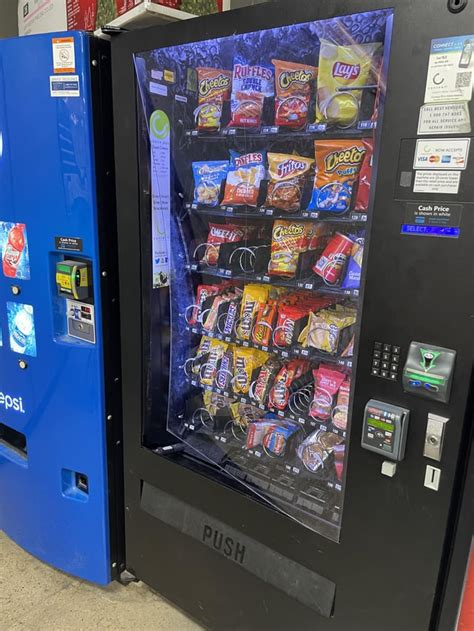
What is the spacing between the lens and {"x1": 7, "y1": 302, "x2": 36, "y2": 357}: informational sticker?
1.91 metres

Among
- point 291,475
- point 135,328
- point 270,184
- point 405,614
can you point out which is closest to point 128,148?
point 270,184

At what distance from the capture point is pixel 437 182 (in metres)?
1.07

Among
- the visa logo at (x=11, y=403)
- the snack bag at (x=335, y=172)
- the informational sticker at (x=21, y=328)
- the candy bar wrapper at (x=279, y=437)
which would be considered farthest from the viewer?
the visa logo at (x=11, y=403)

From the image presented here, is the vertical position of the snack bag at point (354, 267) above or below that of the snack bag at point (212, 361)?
above

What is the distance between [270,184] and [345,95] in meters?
0.36

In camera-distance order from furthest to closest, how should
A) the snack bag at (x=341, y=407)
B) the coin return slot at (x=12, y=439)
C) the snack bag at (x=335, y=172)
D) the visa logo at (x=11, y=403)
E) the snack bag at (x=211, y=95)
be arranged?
1. the coin return slot at (x=12, y=439)
2. the visa logo at (x=11, y=403)
3. the snack bag at (x=211, y=95)
4. the snack bag at (x=341, y=407)
5. the snack bag at (x=335, y=172)

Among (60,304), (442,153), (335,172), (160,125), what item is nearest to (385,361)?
(442,153)

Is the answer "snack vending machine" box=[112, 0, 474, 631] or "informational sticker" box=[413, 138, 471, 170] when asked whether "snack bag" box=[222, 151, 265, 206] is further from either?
"informational sticker" box=[413, 138, 471, 170]

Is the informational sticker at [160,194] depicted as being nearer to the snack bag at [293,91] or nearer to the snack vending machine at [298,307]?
the snack vending machine at [298,307]

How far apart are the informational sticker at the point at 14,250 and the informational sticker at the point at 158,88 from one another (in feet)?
2.26

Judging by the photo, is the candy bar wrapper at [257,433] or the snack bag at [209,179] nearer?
the snack bag at [209,179]

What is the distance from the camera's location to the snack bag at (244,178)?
163 cm

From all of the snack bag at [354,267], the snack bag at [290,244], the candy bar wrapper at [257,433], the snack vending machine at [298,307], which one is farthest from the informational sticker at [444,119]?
the candy bar wrapper at [257,433]

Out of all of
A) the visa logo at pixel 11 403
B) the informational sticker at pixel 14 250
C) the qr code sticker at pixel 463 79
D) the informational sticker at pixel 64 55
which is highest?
the informational sticker at pixel 64 55
